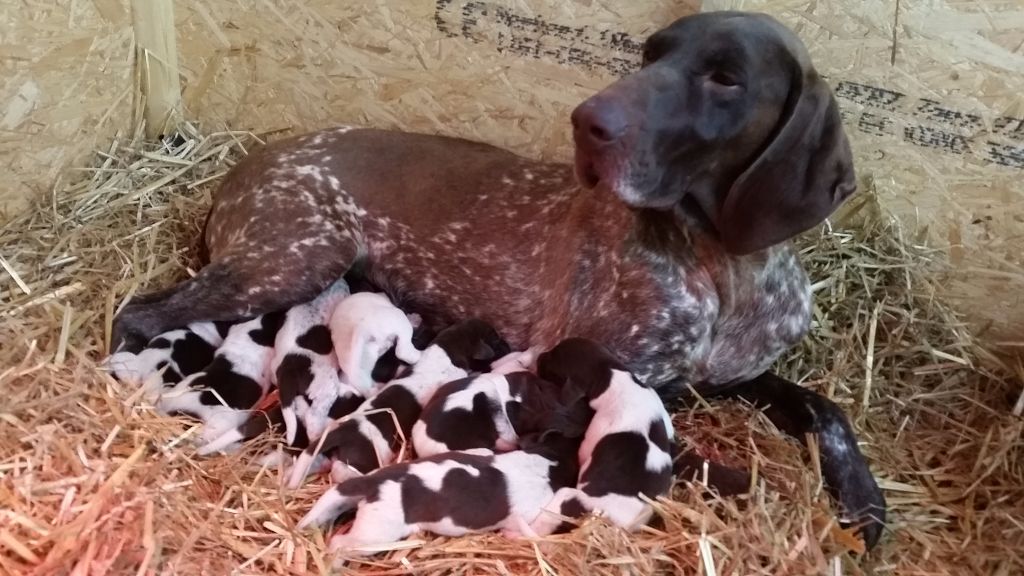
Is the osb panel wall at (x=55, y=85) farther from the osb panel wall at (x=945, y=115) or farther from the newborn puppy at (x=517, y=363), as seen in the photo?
the osb panel wall at (x=945, y=115)

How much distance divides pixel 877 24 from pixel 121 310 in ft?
7.91

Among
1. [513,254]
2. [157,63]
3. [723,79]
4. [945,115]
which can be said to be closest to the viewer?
[723,79]

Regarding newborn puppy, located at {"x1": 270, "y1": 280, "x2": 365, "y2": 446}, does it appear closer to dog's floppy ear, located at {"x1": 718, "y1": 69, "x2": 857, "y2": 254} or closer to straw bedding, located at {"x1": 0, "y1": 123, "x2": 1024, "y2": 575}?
straw bedding, located at {"x1": 0, "y1": 123, "x2": 1024, "y2": 575}

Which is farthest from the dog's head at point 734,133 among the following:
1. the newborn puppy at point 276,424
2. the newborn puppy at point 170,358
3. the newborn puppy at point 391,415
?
the newborn puppy at point 170,358

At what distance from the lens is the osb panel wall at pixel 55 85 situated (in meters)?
3.05

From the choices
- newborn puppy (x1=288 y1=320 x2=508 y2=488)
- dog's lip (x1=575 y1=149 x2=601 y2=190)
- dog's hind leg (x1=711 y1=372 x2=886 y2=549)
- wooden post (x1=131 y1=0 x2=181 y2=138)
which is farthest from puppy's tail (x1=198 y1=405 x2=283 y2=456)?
wooden post (x1=131 y1=0 x2=181 y2=138)

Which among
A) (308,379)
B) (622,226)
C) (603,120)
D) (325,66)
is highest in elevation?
(603,120)

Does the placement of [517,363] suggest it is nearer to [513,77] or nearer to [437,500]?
[437,500]

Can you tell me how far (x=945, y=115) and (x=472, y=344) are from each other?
158 centimetres

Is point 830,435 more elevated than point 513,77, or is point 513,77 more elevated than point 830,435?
point 513,77

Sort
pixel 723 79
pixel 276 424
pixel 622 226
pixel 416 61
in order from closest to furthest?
pixel 723 79 → pixel 276 424 → pixel 622 226 → pixel 416 61

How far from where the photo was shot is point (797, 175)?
2.21 m

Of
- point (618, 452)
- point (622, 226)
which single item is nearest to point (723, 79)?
point (622, 226)

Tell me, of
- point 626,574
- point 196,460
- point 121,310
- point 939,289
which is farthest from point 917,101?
point 121,310
